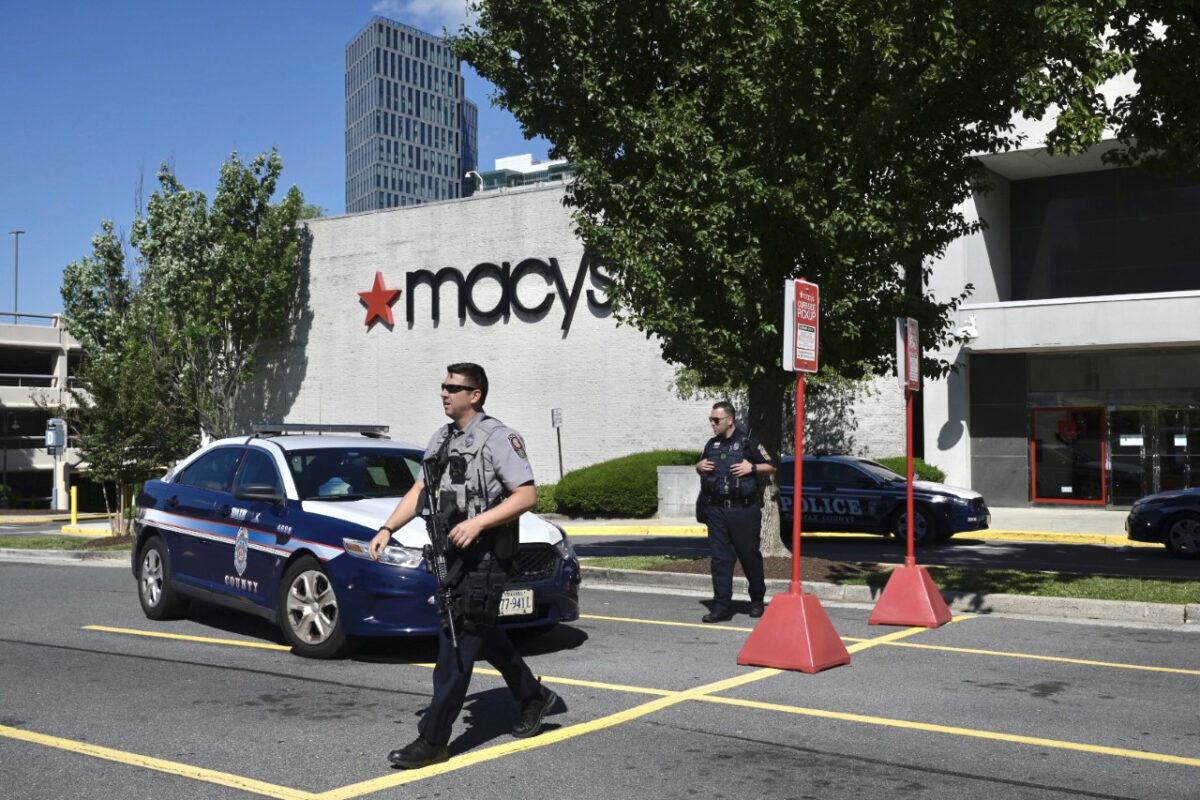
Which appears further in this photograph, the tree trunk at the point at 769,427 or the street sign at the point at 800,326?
the tree trunk at the point at 769,427

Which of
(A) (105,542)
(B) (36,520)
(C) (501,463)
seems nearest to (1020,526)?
(A) (105,542)

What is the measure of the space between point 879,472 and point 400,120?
514ft

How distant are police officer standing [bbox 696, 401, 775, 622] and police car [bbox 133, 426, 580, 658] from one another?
1.76 meters

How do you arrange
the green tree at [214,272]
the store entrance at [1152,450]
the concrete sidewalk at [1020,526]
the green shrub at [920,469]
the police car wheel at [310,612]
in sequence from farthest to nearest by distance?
the green tree at [214,272]
the store entrance at [1152,450]
the green shrub at [920,469]
the concrete sidewalk at [1020,526]
the police car wheel at [310,612]

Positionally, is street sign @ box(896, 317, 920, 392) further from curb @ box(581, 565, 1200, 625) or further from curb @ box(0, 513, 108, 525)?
curb @ box(0, 513, 108, 525)

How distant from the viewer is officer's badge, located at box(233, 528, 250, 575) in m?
9.33

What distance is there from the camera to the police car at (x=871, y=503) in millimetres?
19031

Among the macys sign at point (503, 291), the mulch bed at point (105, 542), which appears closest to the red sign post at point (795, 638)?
the mulch bed at point (105, 542)

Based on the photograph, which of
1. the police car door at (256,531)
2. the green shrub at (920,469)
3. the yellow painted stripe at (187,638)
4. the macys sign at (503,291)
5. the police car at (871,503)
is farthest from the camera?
the macys sign at (503,291)

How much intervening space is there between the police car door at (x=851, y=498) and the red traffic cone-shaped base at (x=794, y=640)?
37.2 feet

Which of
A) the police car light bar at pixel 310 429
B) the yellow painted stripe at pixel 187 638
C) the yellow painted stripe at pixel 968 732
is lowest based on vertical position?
the yellow painted stripe at pixel 968 732

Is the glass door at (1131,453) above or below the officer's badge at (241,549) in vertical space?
above

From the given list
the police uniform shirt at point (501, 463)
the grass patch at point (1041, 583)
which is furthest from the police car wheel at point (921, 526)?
the police uniform shirt at point (501, 463)

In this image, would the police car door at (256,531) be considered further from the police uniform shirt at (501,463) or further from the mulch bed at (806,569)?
the mulch bed at (806,569)
